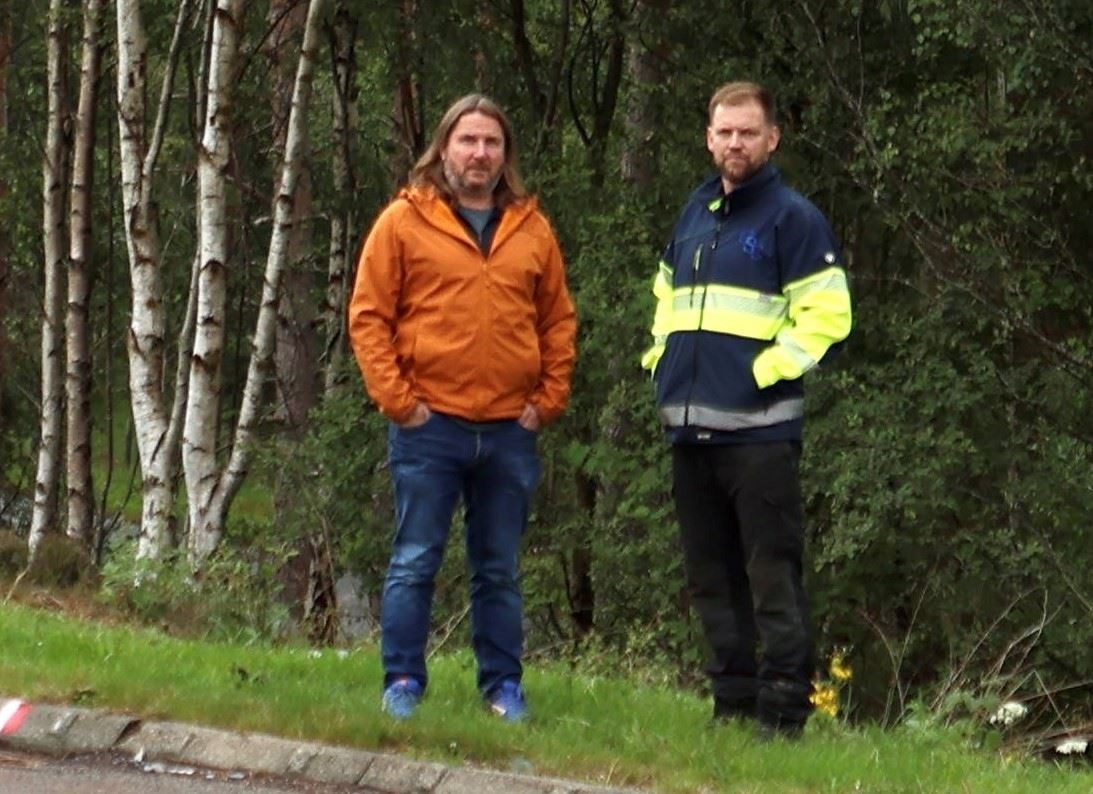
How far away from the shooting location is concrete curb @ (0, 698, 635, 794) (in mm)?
6363

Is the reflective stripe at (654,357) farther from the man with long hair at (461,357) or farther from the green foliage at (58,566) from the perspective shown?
the green foliage at (58,566)

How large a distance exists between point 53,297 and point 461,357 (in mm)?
15704

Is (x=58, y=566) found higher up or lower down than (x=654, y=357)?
lower down

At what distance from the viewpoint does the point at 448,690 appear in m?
7.82

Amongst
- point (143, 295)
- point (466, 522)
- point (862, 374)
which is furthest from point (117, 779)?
point (143, 295)

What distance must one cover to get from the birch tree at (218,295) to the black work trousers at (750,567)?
747 cm

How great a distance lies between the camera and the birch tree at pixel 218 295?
1488 centimetres

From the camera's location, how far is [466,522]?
731cm

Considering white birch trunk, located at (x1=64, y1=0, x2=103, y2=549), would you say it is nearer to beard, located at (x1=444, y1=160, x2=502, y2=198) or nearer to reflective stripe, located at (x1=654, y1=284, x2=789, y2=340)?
beard, located at (x1=444, y1=160, x2=502, y2=198)

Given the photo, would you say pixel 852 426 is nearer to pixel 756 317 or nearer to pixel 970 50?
pixel 970 50

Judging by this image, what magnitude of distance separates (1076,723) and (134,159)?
28.3ft

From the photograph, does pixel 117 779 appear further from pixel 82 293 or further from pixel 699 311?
pixel 82 293

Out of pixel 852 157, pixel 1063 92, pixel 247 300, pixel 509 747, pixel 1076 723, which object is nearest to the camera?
pixel 509 747

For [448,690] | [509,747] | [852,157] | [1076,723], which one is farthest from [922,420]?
[509,747]
